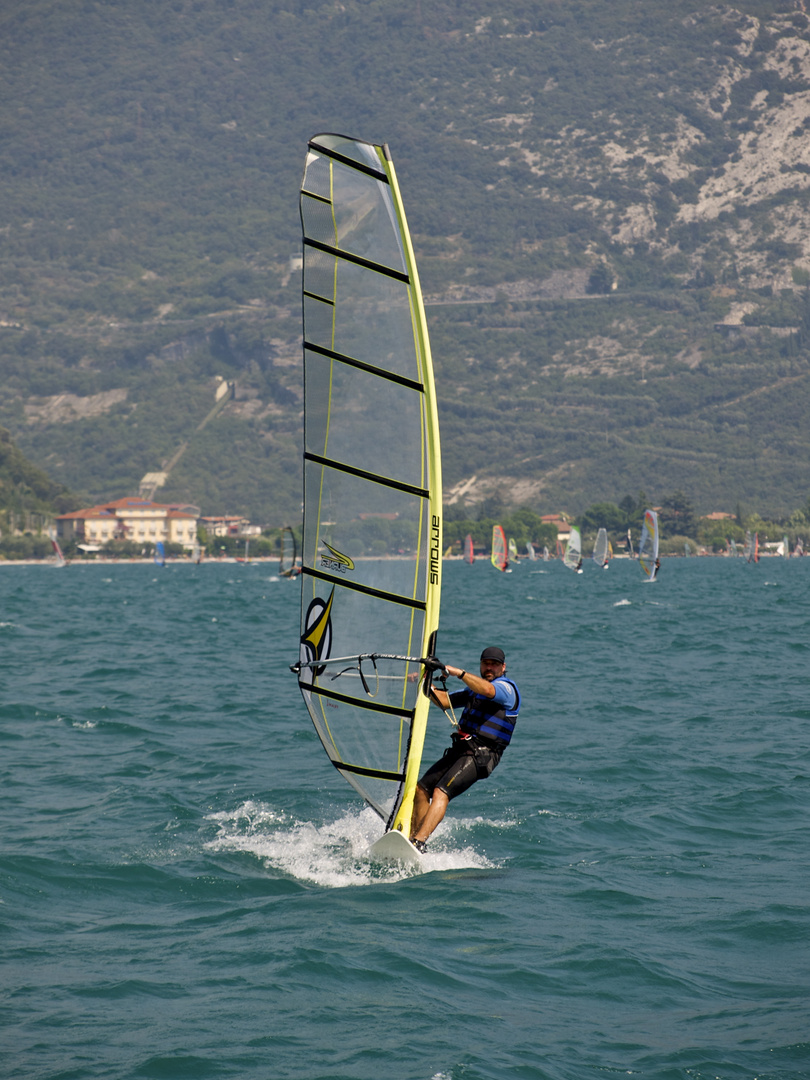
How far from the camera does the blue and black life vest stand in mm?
8125

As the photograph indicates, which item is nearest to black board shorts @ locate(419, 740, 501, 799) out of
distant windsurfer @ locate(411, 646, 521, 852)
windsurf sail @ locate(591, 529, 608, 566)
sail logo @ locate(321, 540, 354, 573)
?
distant windsurfer @ locate(411, 646, 521, 852)

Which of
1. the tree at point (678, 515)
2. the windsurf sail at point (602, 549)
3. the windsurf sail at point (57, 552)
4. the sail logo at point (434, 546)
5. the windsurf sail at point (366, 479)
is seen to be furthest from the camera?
the tree at point (678, 515)

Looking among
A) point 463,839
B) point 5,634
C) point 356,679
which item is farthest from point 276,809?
point 5,634

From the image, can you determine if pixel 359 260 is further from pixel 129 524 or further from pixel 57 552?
pixel 129 524

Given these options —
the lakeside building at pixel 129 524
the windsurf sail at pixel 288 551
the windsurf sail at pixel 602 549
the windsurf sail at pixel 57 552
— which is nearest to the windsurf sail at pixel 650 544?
the windsurf sail at pixel 602 549

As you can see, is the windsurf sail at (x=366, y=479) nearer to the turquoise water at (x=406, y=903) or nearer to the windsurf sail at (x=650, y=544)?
the turquoise water at (x=406, y=903)

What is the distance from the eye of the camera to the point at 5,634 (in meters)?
28.5

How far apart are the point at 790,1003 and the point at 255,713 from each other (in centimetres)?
1045

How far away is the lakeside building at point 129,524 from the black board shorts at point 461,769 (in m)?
165

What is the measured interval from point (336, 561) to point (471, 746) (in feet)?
4.92

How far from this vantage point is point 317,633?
799cm

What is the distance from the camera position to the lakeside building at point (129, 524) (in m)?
171

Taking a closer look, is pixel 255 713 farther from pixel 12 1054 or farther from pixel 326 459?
pixel 12 1054

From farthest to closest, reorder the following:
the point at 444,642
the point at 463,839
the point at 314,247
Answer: the point at 444,642
the point at 463,839
the point at 314,247
